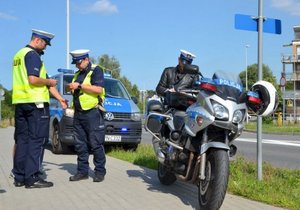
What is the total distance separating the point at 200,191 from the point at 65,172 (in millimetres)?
3718

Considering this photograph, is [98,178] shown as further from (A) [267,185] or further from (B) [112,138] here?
(B) [112,138]

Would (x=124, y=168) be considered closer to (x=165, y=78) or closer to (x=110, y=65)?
(x=165, y=78)

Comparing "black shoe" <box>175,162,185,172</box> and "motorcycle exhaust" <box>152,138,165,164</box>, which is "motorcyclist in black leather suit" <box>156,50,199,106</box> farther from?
"black shoe" <box>175,162,185,172</box>

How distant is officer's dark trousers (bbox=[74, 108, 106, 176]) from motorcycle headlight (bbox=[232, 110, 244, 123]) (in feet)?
9.61

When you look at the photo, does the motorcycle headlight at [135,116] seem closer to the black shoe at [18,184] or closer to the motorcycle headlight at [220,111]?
the black shoe at [18,184]

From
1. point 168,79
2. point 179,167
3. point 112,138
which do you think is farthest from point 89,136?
point 112,138

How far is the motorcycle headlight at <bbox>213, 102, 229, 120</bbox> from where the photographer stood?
5.23 metres

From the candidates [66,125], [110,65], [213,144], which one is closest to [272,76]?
[110,65]

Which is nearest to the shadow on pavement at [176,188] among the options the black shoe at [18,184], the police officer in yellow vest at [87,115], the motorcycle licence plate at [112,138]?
the police officer in yellow vest at [87,115]

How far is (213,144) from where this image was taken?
207 inches

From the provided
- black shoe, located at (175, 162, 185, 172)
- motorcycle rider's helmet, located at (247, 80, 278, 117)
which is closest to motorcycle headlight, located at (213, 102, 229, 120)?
motorcycle rider's helmet, located at (247, 80, 278, 117)

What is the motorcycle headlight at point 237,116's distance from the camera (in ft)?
17.3

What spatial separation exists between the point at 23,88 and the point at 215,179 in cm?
323

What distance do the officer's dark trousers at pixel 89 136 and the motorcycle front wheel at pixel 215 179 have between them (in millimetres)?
2633
